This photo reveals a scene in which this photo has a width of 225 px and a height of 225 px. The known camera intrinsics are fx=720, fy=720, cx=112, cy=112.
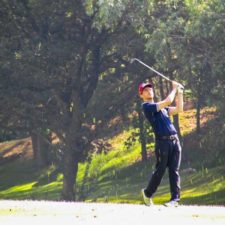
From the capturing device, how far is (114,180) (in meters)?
56.1

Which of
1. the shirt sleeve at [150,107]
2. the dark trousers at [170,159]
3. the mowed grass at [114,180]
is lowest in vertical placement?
the mowed grass at [114,180]

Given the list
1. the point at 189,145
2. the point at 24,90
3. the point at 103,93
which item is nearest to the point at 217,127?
the point at 103,93

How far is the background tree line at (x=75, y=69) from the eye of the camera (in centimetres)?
3725

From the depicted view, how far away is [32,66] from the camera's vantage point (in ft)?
135

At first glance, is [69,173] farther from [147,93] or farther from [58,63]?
[147,93]

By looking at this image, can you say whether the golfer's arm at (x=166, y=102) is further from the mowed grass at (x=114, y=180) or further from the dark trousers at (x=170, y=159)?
the mowed grass at (x=114, y=180)

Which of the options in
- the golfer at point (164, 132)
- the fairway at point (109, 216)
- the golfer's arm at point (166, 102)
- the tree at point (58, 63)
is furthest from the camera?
the tree at point (58, 63)

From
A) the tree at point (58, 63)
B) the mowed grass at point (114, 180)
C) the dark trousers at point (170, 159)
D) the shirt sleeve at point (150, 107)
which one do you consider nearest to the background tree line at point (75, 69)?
the tree at point (58, 63)

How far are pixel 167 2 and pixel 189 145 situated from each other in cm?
2275

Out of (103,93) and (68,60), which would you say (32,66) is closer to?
(68,60)

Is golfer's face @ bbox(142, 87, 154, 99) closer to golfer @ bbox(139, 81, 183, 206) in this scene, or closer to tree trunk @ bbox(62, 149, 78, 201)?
golfer @ bbox(139, 81, 183, 206)

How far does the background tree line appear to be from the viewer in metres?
37.2

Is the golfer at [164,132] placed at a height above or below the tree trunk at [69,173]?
above

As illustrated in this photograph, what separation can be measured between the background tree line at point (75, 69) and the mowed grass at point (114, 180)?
2.90 m
